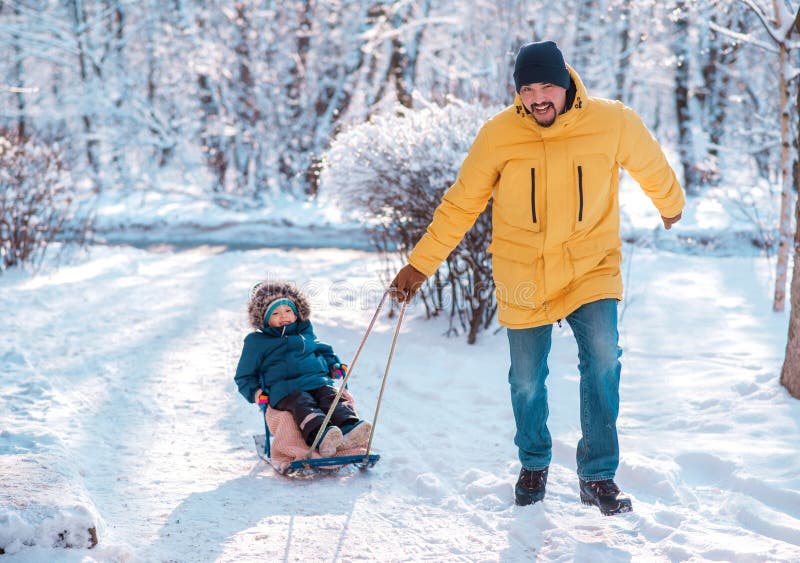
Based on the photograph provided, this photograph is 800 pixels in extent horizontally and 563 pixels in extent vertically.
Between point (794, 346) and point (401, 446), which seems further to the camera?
point (794, 346)

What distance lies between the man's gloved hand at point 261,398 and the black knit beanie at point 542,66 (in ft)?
5.87

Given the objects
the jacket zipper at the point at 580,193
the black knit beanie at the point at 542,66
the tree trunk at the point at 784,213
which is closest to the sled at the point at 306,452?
the jacket zipper at the point at 580,193

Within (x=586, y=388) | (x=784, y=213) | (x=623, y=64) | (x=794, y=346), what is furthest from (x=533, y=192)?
(x=623, y=64)

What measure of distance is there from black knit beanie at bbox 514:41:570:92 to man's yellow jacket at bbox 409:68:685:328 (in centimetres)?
8

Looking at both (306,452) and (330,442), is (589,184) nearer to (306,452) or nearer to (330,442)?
(330,442)

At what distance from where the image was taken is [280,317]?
12.8 ft

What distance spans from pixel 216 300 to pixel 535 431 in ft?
15.7

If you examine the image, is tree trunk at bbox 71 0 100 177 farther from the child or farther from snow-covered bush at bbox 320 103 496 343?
the child

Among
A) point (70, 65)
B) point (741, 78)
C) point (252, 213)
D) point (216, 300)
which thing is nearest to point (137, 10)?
point (70, 65)

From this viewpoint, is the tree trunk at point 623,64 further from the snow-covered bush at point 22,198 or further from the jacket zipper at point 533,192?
the jacket zipper at point 533,192

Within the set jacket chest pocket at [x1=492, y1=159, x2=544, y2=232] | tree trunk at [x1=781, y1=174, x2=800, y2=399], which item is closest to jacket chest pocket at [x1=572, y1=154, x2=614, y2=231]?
jacket chest pocket at [x1=492, y1=159, x2=544, y2=232]

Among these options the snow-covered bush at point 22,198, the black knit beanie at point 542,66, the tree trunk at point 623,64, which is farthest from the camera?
the tree trunk at point 623,64

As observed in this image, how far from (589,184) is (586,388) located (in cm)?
71

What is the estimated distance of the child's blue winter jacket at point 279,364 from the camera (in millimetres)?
3795
